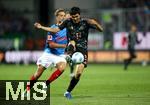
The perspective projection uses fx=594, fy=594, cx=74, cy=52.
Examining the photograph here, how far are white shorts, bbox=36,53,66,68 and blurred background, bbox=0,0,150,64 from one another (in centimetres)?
2012

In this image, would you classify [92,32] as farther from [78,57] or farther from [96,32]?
[78,57]

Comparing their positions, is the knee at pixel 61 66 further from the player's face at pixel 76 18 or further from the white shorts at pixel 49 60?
the player's face at pixel 76 18

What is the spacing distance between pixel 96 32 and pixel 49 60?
21916 mm

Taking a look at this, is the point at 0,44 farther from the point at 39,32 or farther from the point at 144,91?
the point at 144,91

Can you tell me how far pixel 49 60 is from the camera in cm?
1630

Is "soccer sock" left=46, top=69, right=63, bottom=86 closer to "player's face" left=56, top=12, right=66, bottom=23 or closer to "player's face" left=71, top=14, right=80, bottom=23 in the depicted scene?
"player's face" left=56, top=12, right=66, bottom=23

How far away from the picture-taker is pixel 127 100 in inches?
591

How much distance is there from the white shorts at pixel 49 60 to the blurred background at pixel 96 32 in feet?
66.0

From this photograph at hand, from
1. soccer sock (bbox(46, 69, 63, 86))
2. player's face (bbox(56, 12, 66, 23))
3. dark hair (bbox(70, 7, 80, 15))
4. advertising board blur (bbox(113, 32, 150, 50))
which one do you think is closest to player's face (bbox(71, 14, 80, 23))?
dark hair (bbox(70, 7, 80, 15))

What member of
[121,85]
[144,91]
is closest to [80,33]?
[144,91]

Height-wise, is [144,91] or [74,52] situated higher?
[74,52]

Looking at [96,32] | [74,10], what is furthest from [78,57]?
[96,32]

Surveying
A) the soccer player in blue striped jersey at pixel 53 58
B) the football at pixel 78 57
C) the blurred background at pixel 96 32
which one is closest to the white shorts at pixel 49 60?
the soccer player in blue striped jersey at pixel 53 58

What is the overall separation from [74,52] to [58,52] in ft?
1.88
